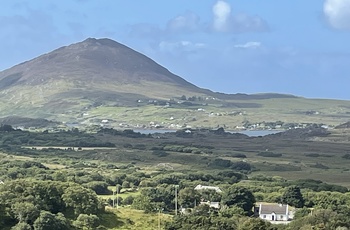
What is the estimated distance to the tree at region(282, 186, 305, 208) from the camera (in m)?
61.3

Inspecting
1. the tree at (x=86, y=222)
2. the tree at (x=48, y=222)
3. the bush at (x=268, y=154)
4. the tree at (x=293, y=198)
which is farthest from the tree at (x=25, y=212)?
the bush at (x=268, y=154)

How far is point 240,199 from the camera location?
5762 centimetres

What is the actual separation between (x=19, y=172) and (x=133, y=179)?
41.2 feet

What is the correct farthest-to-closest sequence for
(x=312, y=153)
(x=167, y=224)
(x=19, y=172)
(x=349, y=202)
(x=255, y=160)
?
(x=312, y=153)
(x=255, y=160)
(x=19, y=172)
(x=349, y=202)
(x=167, y=224)

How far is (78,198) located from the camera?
49781 millimetres

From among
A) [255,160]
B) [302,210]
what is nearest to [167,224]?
[302,210]

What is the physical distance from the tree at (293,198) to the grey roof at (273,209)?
144 inches

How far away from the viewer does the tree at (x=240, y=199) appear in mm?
Result: 57375

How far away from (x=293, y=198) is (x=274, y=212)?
5.78 m

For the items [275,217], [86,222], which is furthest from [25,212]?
[275,217]

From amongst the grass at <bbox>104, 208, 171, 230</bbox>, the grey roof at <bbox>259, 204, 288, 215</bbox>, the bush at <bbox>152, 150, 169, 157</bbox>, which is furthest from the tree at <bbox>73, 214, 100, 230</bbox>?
the bush at <bbox>152, 150, 169, 157</bbox>

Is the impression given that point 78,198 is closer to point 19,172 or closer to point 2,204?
point 2,204

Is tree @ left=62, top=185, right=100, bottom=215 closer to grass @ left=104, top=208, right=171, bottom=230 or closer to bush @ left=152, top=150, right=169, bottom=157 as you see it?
grass @ left=104, top=208, right=171, bottom=230

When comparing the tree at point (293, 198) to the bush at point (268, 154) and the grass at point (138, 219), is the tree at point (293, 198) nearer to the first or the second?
the grass at point (138, 219)
